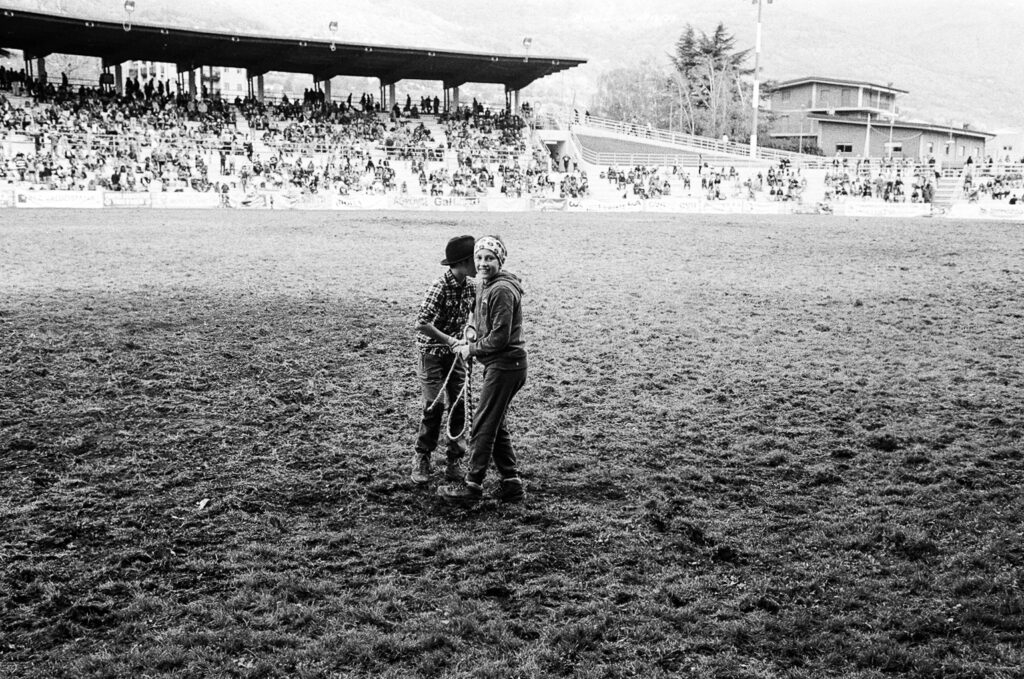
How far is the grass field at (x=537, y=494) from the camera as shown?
15.0 ft

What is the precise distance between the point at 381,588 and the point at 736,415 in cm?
469

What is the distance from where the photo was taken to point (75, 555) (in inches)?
219

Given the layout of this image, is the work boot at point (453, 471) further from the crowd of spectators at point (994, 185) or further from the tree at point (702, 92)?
the tree at point (702, 92)

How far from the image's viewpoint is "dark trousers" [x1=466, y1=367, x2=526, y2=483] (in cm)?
620

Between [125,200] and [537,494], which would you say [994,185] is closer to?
[125,200]

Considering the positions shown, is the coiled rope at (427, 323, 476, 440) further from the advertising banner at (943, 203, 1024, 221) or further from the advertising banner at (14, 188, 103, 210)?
the advertising banner at (943, 203, 1024, 221)

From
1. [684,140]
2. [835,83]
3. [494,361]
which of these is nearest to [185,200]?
[494,361]

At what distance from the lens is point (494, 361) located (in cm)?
620

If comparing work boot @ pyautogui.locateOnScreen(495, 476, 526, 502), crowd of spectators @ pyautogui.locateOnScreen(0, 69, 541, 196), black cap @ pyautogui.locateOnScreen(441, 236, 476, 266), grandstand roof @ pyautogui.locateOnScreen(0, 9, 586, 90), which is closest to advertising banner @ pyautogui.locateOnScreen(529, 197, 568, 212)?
crowd of spectators @ pyautogui.locateOnScreen(0, 69, 541, 196)

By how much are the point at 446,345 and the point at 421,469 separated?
1.06 m

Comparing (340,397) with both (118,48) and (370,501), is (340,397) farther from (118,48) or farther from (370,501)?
(118,48)

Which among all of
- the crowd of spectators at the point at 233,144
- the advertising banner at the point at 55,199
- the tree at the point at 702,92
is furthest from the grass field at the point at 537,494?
the tree at the point at 702,92

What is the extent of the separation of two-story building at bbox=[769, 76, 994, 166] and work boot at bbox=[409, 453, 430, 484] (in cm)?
6538

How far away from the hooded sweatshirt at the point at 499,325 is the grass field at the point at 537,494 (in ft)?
3.75
